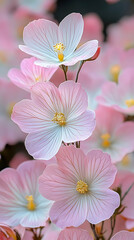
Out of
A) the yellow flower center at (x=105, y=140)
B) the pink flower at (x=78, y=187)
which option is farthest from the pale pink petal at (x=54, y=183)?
the yellow flower center at (x=105, y=140)

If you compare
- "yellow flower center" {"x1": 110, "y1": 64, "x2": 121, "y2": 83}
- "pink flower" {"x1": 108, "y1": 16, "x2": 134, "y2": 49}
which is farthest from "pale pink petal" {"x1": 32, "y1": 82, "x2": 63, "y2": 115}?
"pink flower" {"x1": 108, "y1": 16, "x2": 134, "y2": 49}

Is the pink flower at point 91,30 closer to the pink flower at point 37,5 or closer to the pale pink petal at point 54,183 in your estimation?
the pink flower at point 37,5

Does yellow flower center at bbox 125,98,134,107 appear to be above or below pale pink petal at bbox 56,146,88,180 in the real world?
below

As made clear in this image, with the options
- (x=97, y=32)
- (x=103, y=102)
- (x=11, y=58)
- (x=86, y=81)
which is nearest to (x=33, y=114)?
(x=103, y=102)

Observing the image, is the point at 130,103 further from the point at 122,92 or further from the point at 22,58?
the point at 22,58

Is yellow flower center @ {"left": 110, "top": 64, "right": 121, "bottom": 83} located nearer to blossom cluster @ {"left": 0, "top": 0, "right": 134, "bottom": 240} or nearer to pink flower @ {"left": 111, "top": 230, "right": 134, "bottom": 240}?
→ blossom cluster @ {"left": 0, "top": 0, "right": 134, "bottom": 240}

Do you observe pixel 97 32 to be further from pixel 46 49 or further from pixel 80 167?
pixel 80 167

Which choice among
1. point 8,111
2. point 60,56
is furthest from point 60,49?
point 8,111
